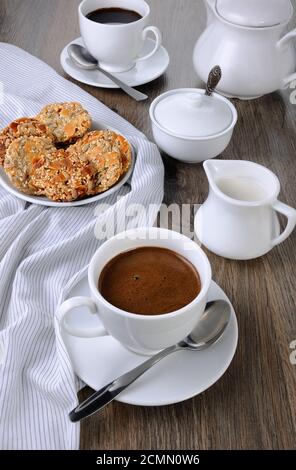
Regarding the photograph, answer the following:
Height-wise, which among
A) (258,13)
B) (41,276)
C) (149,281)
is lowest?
(41,276)

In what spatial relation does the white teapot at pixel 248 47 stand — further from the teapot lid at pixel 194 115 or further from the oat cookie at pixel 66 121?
the oat cookie at pixel 66 121

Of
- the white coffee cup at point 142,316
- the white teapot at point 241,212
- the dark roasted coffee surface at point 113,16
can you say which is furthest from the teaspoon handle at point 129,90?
the white coffee cup at point 142,316

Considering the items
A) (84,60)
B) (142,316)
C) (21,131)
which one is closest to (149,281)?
(142,316)

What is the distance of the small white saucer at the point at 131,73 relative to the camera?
1.22 metres

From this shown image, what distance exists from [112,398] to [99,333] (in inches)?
3.2

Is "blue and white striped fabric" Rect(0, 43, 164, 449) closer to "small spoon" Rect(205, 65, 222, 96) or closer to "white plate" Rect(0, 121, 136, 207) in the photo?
"white plate" Rect(0, 121, 136, 207)

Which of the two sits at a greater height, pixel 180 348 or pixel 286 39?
pixel 286 39

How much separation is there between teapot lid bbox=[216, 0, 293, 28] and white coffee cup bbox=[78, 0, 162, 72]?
19 centimetres

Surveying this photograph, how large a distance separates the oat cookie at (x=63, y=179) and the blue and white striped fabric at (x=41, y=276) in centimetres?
3

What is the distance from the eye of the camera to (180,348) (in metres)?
0.71

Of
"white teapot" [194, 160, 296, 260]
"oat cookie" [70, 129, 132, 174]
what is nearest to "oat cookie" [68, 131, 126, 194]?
"oat cookie" [70, 129, 132, 174]

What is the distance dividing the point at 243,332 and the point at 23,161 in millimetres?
440

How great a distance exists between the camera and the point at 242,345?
0.76m

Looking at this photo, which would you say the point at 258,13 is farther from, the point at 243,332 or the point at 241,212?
the point at 243,332
